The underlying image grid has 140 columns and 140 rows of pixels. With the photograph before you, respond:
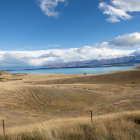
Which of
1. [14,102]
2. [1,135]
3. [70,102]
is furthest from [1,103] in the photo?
[1,135]

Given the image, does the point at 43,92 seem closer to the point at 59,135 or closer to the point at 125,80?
the point at 59,135

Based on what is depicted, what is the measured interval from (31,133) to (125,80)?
29644 millimetres

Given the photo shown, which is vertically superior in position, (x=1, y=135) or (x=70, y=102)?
(x=1, y=135)

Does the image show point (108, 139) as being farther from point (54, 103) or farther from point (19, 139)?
point (54, 103)

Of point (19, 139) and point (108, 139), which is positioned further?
point (19, 139)

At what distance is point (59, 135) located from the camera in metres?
3.92

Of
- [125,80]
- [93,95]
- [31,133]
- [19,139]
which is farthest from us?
[125,80]

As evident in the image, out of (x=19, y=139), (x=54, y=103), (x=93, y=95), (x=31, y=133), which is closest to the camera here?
(x=19, y=139)

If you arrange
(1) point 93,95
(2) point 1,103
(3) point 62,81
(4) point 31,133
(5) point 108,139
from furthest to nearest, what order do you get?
(3) point 62,81 < (1) point 93,95 < (2) point 1,103 < (4) point 31,133 < (5) point 108,139

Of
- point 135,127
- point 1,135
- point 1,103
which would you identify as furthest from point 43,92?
point 135,127

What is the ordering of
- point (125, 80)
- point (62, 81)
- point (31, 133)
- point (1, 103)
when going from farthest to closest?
point (62, 81)
point (125, 80)
point (1, 103)
point (31, 133)

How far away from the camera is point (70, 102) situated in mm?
15312

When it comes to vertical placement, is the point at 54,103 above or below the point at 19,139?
below

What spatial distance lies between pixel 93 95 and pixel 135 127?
13.4m
